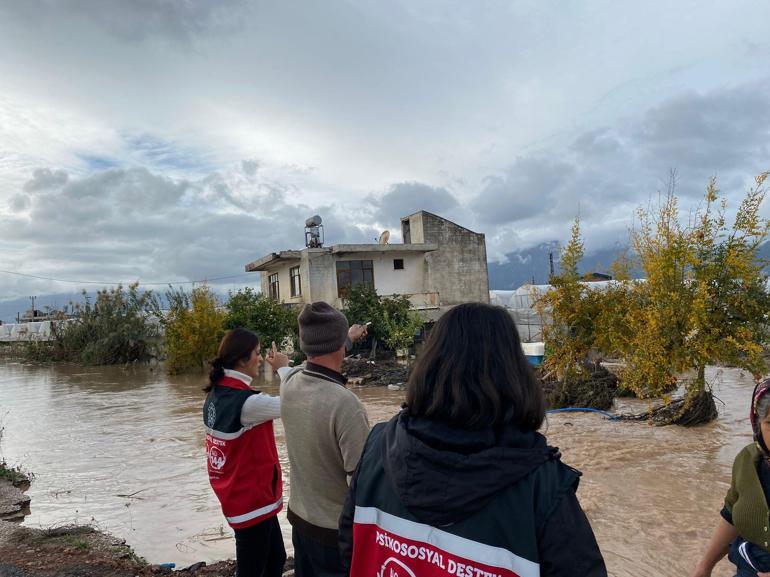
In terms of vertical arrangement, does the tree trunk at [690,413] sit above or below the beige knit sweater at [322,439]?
below

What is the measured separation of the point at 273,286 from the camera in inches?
1182

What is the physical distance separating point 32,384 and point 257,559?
22418 millimetres

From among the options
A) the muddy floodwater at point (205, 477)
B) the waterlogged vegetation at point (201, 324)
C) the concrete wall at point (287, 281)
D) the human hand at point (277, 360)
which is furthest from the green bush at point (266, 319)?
the human hand at point (277, 360)

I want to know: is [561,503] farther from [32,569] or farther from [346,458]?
[32,569]

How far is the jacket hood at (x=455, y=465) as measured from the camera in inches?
50.1

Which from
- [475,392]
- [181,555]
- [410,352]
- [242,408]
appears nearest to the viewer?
[475,392]

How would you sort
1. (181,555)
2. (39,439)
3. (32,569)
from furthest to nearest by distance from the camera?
(39,439), (181,555), (32,569)

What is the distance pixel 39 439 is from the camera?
431 inches

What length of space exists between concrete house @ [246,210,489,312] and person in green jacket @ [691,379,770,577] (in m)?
22.1

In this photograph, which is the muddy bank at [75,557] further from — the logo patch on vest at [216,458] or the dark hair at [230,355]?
the dark hair at [230,355]

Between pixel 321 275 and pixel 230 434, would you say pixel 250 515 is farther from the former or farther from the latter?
pixel 321 275

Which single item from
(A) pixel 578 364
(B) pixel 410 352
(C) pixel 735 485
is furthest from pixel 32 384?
(C) pixel 735 485

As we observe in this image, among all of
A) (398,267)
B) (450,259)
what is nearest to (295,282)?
(398,267)

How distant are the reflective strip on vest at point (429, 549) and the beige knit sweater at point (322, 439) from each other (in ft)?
2.14
